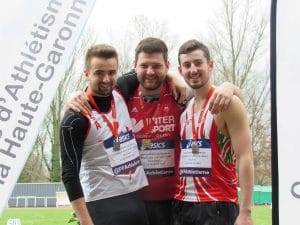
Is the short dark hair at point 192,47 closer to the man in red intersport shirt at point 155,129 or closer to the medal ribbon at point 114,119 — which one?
the man in red intersport shirt at point 155,129

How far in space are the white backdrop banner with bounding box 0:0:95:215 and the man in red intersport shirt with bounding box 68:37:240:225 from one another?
1.28 m

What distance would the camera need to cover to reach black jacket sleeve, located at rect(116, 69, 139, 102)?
3.16 m

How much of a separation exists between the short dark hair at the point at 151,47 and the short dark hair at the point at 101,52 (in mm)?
222

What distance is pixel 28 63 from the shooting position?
1.71m

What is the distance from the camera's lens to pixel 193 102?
3.07 meters

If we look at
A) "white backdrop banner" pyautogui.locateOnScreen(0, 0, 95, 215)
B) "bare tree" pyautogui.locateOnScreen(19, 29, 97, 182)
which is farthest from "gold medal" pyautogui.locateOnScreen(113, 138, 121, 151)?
"bare tree" pyautogui.locateOnScreen(19, 29, 97, 182)

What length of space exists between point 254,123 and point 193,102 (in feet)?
72.0

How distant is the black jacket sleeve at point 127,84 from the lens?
3.16 metres

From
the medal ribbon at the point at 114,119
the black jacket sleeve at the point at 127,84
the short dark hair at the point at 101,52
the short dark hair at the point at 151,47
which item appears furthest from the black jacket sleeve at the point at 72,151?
the short dark hair at the point at 151,47
